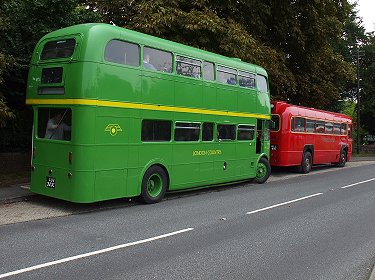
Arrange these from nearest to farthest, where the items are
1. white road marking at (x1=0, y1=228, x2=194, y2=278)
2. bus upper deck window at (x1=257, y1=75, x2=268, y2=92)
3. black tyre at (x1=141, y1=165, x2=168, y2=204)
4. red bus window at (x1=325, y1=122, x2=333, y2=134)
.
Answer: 1. white road marking at (x1=0, y1=228, x2=194, y2=278)
2. black tyre at (x1=141, y1=165, x2=168, y2=204)
3. bus upper deck window at (x1=257, y1=75, x2=268, y2=92)
4. red bus window at (x1=325, y1=122, x2=333, y2=134)

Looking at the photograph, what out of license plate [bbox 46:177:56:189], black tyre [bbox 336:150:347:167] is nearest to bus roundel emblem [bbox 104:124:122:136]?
license plate [bbox 46:177:56:189]

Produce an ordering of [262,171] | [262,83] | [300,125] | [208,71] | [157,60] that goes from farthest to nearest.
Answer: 1. [300,125]
2. [262,171]
3. [262,83]
4. [208,71]
5. [157,60]

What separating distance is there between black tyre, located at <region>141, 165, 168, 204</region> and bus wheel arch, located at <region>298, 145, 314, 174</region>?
10899 millimetres

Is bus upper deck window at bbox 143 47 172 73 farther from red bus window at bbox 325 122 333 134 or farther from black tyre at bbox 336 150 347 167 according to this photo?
black tyre at bbox 336 150 347 167

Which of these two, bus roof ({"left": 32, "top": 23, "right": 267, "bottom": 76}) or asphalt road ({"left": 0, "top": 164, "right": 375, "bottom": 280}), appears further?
bus roof ({"left": 32, "top": 23, "right": 267, "bottom": 76})

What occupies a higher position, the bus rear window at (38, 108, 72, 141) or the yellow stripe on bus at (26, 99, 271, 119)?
the yellow stripe on bus at (26, 99, 271, 119)

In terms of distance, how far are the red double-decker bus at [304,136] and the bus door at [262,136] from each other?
3.02m

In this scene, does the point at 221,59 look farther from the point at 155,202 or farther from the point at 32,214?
the point at 32,214

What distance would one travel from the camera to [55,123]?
32.9 feet

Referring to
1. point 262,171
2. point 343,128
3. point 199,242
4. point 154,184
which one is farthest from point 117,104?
point 343,128

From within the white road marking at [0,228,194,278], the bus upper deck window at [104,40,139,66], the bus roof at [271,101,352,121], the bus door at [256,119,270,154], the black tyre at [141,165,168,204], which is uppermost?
the bus upper deck window at [104,40,139,66]

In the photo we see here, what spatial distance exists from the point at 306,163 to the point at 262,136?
5.87 metres

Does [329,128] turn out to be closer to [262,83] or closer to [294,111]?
[294,111]

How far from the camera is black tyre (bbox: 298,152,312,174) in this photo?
20500 millimetres
